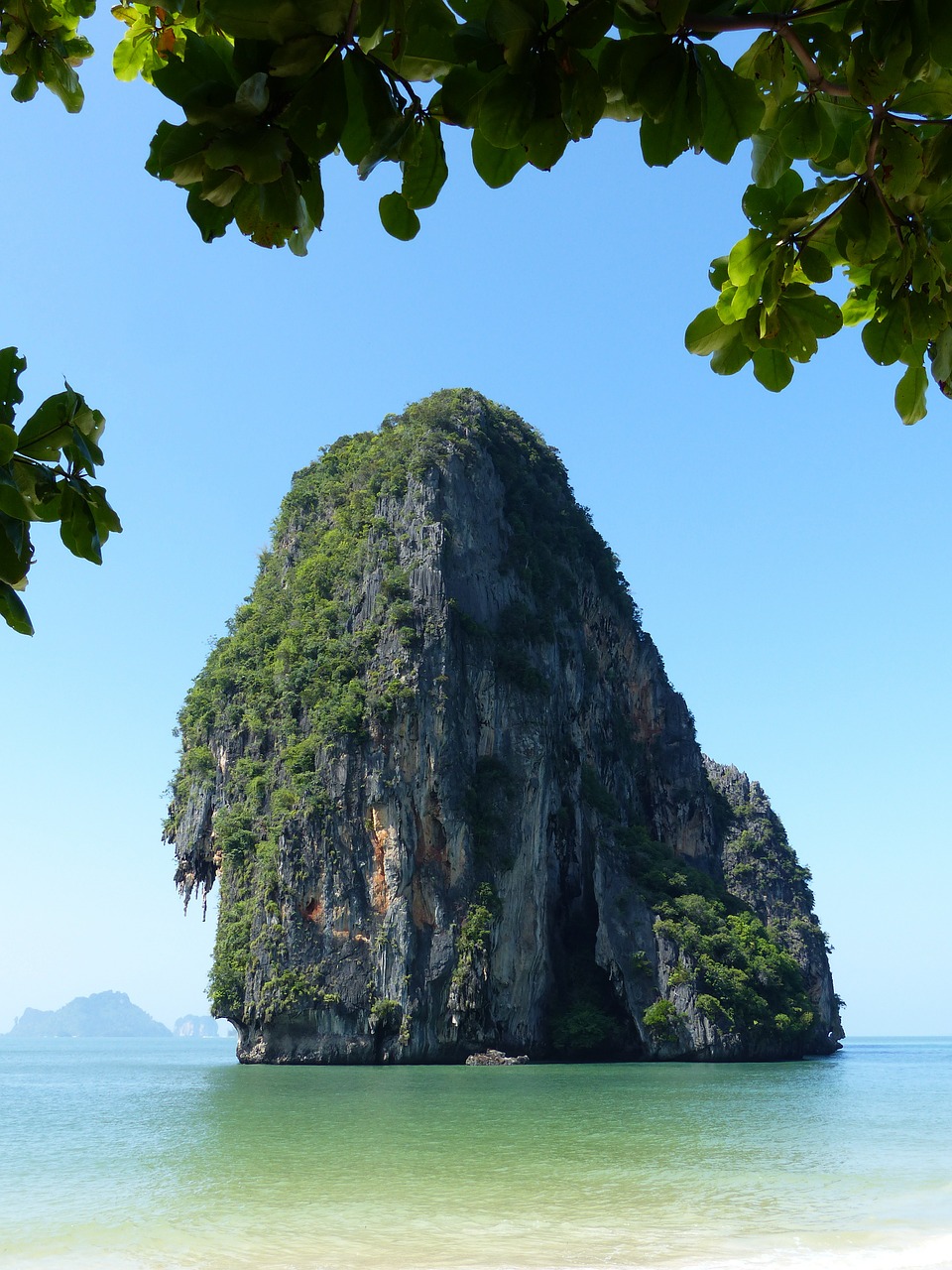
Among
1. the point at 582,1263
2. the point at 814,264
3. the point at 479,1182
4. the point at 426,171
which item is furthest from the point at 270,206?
the point at 479,1182

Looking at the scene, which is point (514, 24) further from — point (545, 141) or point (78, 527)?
point (78, 527)

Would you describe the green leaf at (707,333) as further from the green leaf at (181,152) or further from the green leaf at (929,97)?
the green leaf at (181,152)

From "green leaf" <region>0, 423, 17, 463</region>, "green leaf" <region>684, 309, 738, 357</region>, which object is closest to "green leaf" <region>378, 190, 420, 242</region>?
"green leaf" <region>684, 309, 738, 357</region>

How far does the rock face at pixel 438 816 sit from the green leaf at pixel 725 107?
91.6 ft

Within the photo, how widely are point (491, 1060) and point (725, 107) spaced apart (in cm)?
2919

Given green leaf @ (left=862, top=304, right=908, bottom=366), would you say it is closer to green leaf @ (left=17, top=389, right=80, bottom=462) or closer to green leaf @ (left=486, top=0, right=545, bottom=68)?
green leaf @ (left=486, top=0, right=545, bottom=68)

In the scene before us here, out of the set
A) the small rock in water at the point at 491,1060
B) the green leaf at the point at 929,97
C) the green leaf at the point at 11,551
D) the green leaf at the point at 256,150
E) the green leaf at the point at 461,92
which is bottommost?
the small rock in water at the point at 491,1060

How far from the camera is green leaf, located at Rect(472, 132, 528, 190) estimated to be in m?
0.98

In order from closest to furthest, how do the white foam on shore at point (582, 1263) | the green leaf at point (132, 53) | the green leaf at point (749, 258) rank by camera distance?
the green leaf at point (749, 258) < the green leaf at point (132, 53) < the white foam on shore at point (582, 1263)

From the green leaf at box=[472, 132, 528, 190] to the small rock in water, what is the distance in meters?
28.7

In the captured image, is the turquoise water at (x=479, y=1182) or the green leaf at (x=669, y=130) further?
the turquoise water at (x=479, y=1182)

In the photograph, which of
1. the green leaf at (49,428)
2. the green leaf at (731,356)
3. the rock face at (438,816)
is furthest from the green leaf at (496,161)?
the rock face at (438,816)

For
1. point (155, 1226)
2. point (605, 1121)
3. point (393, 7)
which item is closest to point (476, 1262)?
point (155, 1226)

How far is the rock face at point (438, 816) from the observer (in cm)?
2795
